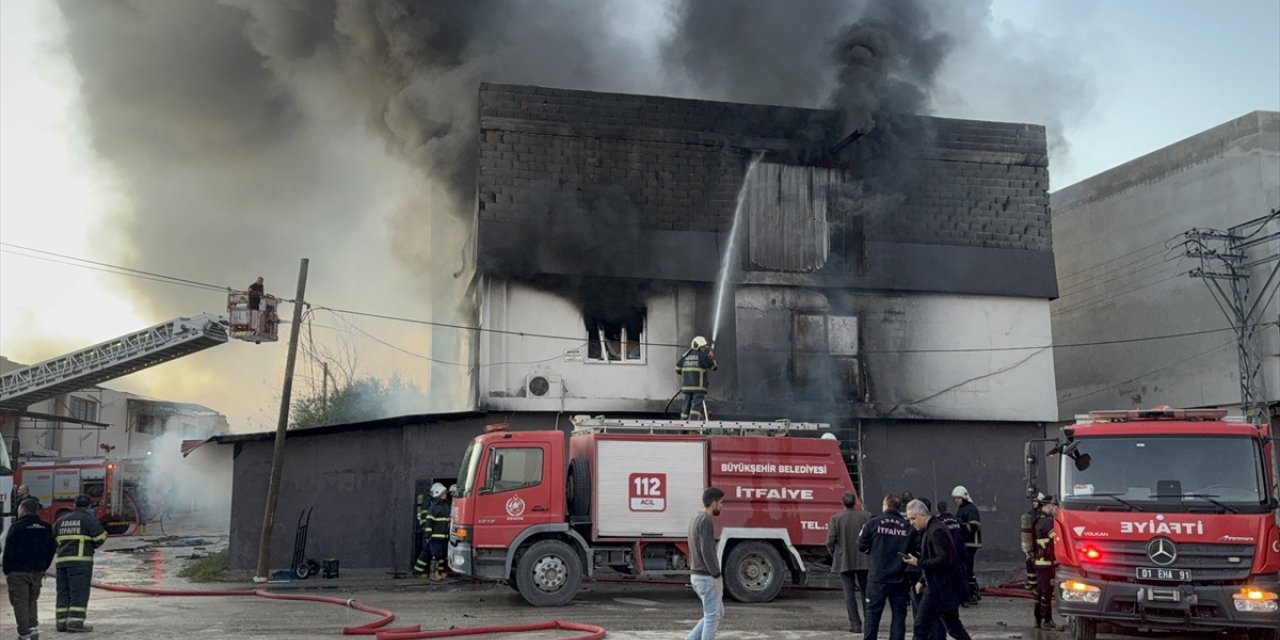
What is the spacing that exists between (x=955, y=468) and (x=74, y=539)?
52.5ft

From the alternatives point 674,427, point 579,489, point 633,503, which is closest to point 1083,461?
point 674,427

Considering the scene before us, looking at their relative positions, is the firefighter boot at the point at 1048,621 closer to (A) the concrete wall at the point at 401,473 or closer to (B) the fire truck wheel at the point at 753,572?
(B) the fire truck wheel at the point at 753,572

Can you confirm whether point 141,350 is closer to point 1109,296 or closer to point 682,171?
point 682,171

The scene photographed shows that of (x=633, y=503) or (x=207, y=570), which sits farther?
(x=207, y=570)

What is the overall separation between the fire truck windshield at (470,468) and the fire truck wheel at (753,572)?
3545 millimetres

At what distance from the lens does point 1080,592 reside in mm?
9445

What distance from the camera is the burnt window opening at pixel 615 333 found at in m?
20.3

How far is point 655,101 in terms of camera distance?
20750mm

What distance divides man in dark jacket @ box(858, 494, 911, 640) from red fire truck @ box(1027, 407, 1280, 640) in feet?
5.95

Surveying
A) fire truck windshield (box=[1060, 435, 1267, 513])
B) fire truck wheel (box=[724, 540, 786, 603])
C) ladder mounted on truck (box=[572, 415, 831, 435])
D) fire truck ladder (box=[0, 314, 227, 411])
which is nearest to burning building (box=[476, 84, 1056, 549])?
ladder mounted on truck (box=[572, 415, 831, 435])

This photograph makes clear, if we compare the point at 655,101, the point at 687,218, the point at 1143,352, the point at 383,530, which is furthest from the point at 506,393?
the point at 1143,352

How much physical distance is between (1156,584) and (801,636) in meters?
3.36

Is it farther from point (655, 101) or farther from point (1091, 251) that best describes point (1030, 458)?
point (1091, 251)

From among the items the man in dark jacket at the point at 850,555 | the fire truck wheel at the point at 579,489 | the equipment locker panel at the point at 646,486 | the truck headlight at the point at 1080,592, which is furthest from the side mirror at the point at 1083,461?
the fire truck wheel at the point at 579,489
